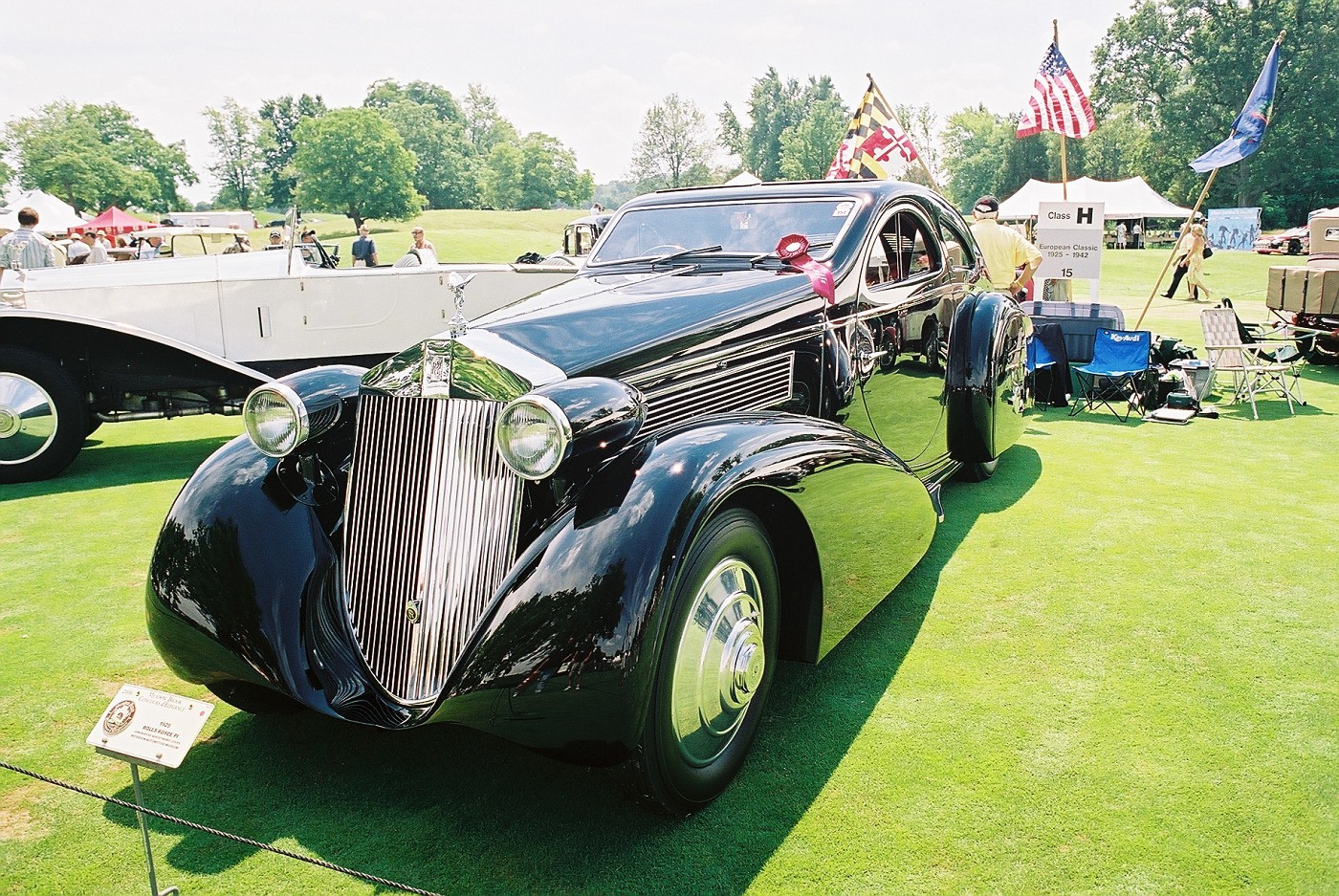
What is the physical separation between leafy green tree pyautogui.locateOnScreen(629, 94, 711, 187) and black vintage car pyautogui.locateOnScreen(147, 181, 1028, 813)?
107331 mm

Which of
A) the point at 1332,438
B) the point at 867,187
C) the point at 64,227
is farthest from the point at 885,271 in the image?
the point at 64,227

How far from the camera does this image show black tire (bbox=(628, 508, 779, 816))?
2436 millimetres

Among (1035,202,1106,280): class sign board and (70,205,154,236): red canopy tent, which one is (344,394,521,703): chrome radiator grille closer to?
(1035,202,1106,280): class sign board

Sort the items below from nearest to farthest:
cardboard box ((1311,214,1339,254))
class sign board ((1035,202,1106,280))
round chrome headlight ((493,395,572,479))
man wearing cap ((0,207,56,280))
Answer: round chrome headlight ((493,395,572,479)) → man wearing cap ((0,207,56,280)) → class sign board ((1035,202,1106,280)) → cardboard box ((1311,214,1339,254))

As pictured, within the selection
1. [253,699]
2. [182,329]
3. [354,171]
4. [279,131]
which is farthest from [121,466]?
[279,131]

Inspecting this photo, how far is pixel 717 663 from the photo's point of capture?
8.68 ft

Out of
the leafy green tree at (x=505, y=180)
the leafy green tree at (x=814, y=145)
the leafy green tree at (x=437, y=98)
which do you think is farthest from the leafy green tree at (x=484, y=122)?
the leafy green tree at (x=814, y=145)

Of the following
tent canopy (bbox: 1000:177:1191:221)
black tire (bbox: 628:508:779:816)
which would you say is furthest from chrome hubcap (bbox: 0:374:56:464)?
tent canopy (bbox: 1000:177:1191:221)

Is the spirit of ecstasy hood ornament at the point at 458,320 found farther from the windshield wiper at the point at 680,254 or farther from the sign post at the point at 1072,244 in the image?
the sign post at the point at 1072,244

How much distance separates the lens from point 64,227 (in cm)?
2836

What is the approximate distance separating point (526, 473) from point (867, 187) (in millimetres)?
2844

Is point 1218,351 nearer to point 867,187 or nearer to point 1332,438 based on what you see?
point 1332,438

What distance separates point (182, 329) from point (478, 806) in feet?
20.5

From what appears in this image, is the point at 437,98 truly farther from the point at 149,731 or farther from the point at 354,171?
the point at 149,731
